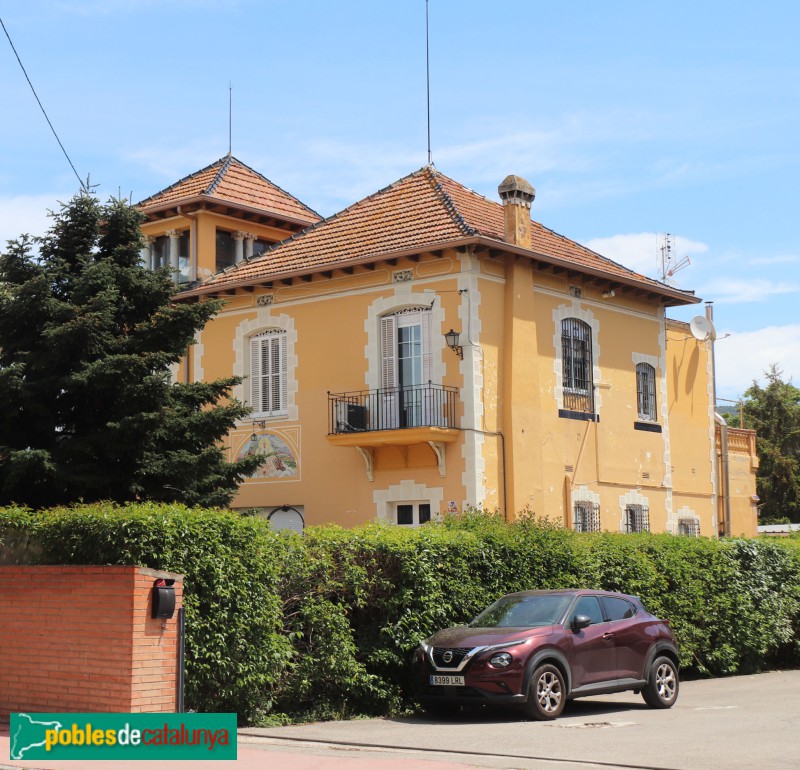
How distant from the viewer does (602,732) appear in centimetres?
1340

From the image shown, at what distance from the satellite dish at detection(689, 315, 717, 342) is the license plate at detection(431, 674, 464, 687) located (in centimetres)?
1875

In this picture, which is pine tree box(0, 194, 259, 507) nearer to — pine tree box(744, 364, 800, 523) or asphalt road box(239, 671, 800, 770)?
asphalt road box(239, 671, 800, 770)

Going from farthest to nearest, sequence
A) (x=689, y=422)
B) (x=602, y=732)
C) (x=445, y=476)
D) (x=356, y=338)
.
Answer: (x=689, y=422), (x=356, y=338), (x=445, y=476), (x=602, y=732)

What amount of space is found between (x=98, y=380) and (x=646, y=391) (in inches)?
619

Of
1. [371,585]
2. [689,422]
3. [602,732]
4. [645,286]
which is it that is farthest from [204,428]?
[689,422]

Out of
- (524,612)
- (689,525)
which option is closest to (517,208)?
(689,525)

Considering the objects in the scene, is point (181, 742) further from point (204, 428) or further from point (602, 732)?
point (204, 428)

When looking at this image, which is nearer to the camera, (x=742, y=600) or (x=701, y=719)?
(x=701, y=719)

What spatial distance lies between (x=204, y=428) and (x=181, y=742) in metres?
9.79

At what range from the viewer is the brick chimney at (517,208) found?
26.3m

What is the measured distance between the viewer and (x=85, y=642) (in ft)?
43.9

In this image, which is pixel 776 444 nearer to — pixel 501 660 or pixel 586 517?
pixel 586 517

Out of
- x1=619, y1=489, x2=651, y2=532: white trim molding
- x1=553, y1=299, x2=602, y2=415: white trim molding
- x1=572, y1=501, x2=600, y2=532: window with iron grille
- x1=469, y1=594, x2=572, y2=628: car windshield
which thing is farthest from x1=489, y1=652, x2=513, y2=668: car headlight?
x1=619, y1=489, x2=651, y2=532: white trim molding

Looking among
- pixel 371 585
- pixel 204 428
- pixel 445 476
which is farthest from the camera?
pixel 445 476
